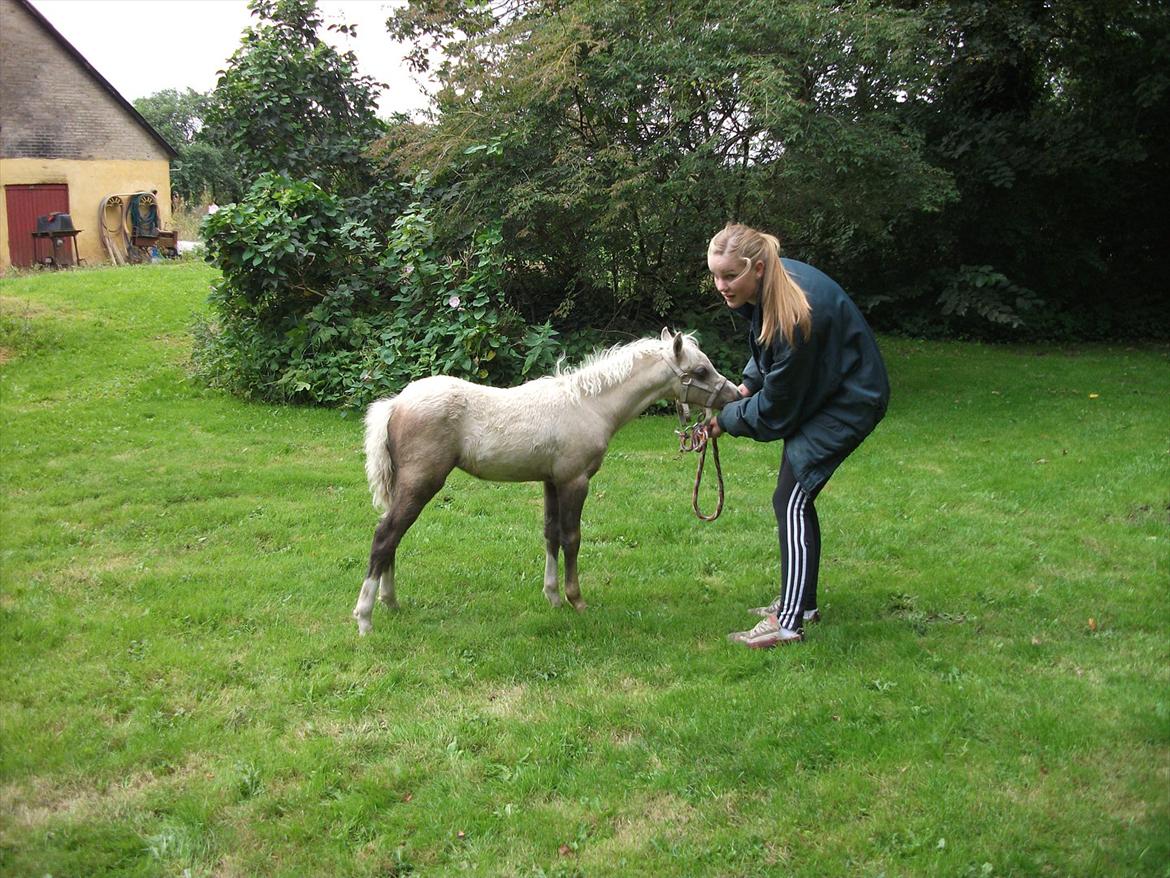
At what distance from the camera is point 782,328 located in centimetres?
432

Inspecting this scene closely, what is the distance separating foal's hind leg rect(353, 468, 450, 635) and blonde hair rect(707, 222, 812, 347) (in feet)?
6.32

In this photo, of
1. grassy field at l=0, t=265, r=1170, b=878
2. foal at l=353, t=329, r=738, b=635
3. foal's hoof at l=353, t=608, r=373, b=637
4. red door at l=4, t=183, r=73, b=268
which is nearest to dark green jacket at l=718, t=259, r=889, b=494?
foal at l=353, t=329, r=738, b=635

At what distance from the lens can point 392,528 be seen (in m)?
4.89

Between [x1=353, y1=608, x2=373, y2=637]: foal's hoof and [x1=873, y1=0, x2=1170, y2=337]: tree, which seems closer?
[x1=353, y1=608, x2=373, y2=637]: foal's hoof

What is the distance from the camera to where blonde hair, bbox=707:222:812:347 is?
14.2ft

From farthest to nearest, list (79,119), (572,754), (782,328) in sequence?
(79,119) → (782,328) → (572,754)

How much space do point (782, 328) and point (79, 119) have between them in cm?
2134

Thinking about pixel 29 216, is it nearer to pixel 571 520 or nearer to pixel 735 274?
pixel 571 520

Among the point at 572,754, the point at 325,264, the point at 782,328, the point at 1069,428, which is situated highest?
the point at 325,264

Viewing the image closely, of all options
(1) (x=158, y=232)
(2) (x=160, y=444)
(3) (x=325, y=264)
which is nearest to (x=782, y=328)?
(2) (x=160, y=444)

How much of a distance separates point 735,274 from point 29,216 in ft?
69.2

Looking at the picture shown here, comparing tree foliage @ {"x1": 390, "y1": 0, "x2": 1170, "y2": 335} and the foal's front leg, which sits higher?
tree foliage @ {"x1": 390, "y1": 0, "x2": 1170, "y2": 335}

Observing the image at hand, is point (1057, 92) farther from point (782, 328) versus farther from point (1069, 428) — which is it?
point (782, 328)

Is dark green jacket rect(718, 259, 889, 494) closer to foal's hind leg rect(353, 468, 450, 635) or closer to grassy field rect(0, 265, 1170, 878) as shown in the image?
grassy field rect(0, 265, 1170, 878)
